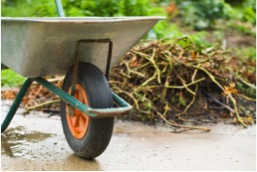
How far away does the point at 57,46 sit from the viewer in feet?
8.36

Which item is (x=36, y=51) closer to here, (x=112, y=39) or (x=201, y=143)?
(x=112, y=39)

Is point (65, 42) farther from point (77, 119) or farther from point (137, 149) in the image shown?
point (137, 149)

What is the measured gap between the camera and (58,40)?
2.50 meters

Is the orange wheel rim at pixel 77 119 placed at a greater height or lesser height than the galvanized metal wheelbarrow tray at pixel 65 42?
lesser

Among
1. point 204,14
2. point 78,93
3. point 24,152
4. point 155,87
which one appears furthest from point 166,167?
Answer: point 204,14

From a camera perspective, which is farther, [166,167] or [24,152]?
[24,152]

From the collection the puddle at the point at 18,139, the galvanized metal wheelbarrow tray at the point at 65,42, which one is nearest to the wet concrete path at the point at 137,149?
the puddle at the point at 18,139

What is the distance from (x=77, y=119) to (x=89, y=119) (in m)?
0.19

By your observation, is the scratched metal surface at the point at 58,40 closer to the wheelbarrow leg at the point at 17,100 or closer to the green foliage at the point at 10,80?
the wheelbarrow leg at the point at 17,100

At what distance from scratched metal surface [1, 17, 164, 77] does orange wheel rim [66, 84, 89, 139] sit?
18 cm

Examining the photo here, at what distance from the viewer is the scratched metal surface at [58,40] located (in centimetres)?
238

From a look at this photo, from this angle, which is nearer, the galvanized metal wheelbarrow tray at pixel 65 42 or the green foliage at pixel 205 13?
the galvanized metal wheelbarrow tray at pixel 65 42

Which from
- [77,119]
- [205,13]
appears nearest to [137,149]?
[77,119]

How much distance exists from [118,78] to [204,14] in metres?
3.14
